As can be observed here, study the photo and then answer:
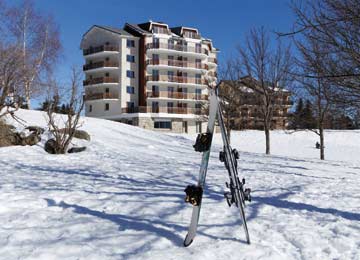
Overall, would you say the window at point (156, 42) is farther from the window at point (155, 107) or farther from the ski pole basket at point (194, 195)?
the ski pole basket at point (194, 195)

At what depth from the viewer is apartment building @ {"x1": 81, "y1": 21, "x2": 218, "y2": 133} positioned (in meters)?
48.6

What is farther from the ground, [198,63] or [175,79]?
[198,63]

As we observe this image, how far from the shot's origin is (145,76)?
162 feet

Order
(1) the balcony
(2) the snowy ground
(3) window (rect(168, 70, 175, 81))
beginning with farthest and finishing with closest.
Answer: (1) the balcony
(3) window (rect(168, 70, 175, 81))
(2) the snowy ground

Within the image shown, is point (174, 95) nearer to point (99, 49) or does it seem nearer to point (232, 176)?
point (99, 49)

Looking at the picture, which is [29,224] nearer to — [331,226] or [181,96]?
[331,226]

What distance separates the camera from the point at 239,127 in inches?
1593

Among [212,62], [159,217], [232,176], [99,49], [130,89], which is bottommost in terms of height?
[159,217]

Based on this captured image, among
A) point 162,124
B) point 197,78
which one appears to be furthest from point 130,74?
point 197,78

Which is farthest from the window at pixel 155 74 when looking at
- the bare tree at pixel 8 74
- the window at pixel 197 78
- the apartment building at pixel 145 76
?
the bare tree at pixel 8 74

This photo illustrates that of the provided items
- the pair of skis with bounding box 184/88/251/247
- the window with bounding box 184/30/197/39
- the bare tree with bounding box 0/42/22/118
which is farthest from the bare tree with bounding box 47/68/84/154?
the window with bounding box 184/30/197/39

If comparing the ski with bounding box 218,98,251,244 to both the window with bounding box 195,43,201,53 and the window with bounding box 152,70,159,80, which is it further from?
the window with bounding box 195,43,201,53

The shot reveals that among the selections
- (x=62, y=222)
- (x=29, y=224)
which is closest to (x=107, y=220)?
(x=62, y=222)

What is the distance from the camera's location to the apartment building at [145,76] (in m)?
48.6
